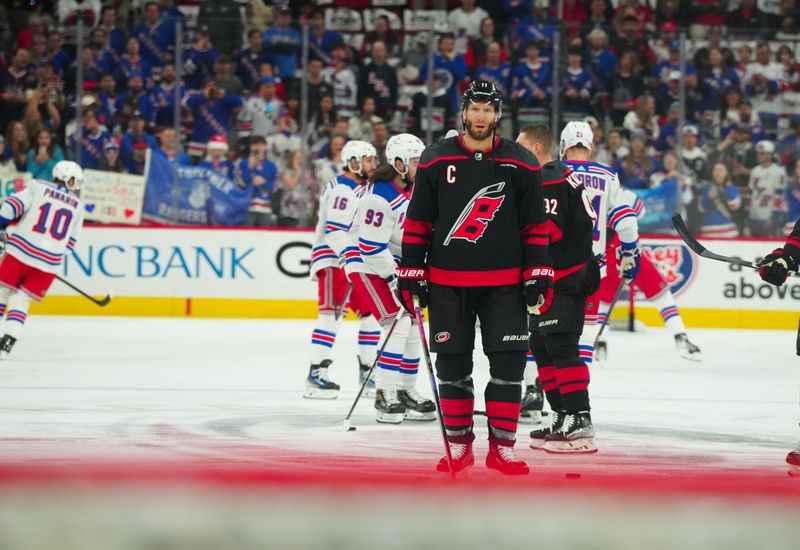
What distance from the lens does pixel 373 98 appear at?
11.7m

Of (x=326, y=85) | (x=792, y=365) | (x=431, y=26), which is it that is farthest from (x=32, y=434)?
(x=431, y=26)

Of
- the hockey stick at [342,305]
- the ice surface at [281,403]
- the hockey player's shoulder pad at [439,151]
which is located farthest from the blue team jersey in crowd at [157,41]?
the hockey player's shoulder pad at [439,151]

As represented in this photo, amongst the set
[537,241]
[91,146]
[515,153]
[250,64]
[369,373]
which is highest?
[250,64]

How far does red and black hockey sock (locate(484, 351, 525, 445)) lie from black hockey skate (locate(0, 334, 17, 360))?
15.1ft

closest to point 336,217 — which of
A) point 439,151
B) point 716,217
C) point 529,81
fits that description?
point 439,151

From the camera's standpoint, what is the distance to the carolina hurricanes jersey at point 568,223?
4.88 metres

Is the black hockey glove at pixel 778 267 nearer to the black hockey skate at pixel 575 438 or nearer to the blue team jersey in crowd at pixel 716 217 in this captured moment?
the black hockey skate at pixel 575 438

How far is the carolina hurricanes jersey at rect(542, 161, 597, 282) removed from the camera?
4883 mm

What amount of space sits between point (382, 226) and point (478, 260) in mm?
1531

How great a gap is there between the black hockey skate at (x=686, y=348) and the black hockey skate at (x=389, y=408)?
317 centimetres

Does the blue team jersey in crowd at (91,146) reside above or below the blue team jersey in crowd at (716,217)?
above

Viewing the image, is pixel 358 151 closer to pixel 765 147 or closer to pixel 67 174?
pixel 67 174

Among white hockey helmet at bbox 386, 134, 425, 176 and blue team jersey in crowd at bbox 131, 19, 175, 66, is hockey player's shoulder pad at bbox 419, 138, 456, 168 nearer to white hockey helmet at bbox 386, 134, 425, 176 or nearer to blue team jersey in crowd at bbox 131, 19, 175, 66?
white hockey helmet at bbox 386, 134, 425, 176

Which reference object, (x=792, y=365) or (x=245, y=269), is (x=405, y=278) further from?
(x=245, y=269)
